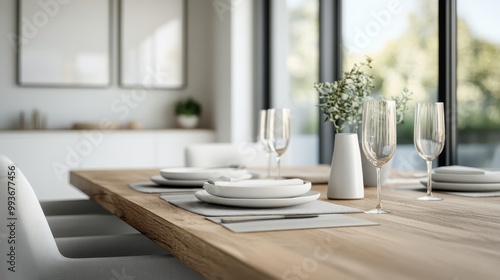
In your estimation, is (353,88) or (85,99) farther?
(85,99)

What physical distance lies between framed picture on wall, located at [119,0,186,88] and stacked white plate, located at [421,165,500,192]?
12.3 ft

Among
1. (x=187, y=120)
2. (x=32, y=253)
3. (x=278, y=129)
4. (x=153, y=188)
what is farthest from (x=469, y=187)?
(x=187, y=120)

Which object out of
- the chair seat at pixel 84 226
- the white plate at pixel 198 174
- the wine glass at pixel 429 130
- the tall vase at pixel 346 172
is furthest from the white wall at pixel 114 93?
the wine glass at pixel 429 130

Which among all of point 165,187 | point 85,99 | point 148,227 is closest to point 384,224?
point 148,227

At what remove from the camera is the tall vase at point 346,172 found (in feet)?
5.57

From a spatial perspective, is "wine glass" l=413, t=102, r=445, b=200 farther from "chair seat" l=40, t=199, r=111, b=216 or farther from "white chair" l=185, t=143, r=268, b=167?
"white chair" l=185, t=143, r=268, b=167

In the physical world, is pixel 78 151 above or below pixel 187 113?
below

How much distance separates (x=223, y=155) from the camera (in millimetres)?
3236

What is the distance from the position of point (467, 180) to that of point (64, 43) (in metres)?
3.97

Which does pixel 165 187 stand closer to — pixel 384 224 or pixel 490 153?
pixel 384 224

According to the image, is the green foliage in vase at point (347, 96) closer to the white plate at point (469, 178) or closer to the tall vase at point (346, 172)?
the tall vase at point (346, 172)

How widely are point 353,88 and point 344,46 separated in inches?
104

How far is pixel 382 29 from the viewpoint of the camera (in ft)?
15.0

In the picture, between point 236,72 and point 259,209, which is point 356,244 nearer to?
point 259,209
